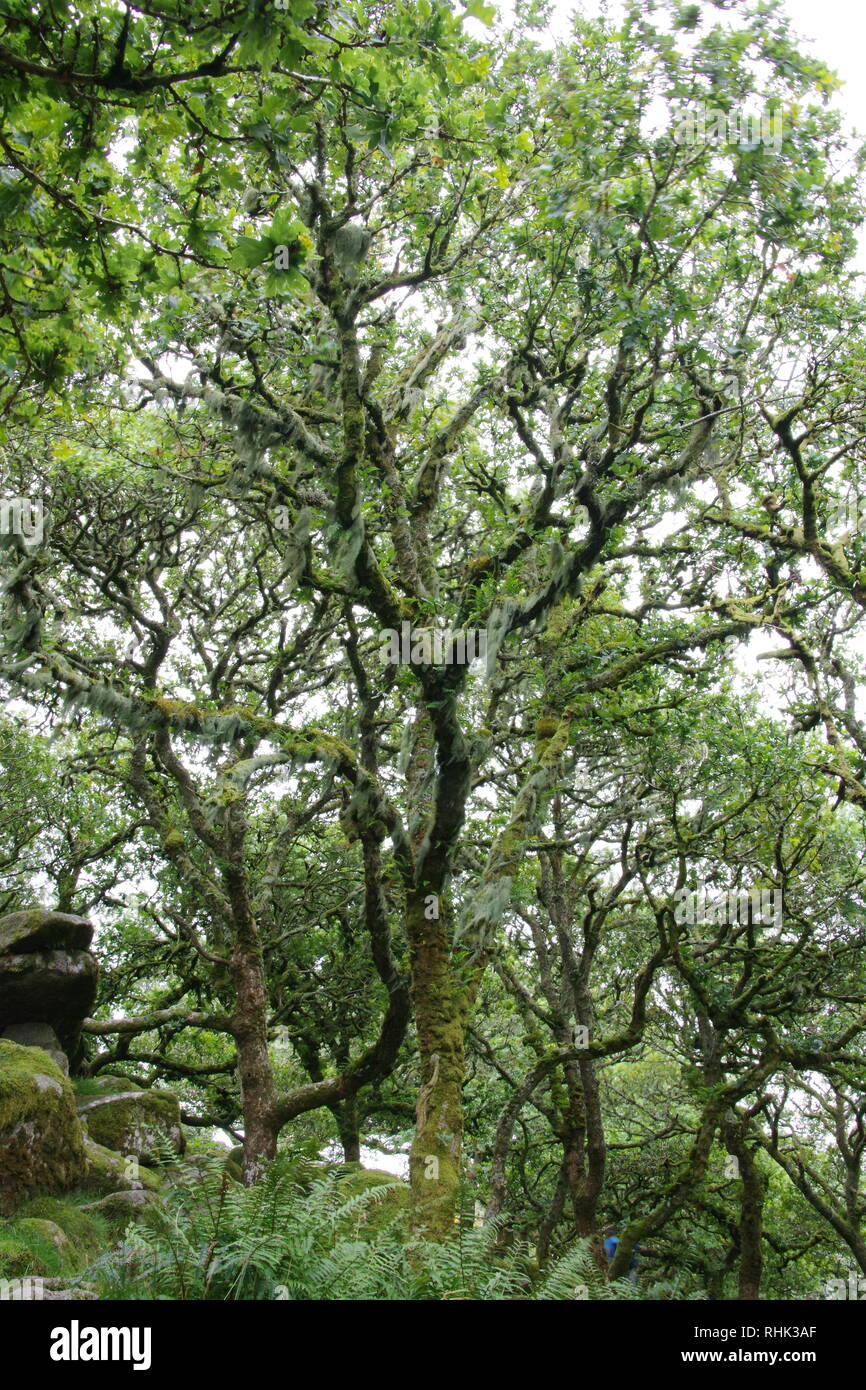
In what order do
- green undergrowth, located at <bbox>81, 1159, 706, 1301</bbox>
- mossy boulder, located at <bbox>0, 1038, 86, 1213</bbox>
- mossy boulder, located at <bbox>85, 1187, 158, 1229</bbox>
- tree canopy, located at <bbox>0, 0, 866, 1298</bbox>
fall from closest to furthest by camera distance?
green undergrowth, located at <bbox>81, 1159, 706, 1301</bbox>
tree canopy, located at <bbox>0, 0, 866, 1298</bbox>
mossy boulder, located at <bbox>0, 1038, 86, 1213</bbox>
mossy boulder, located at <bbox>85, 1187, 158, 1229</bbox>

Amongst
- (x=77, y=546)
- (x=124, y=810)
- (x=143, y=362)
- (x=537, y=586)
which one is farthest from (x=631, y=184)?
(x=124, y=810)

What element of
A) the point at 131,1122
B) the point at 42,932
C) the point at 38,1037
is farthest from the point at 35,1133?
the point at 42,932

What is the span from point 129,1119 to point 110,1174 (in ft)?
7.90

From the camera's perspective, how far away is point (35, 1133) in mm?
10180

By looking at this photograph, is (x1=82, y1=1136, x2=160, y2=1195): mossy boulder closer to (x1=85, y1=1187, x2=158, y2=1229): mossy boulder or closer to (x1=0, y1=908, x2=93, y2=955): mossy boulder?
(x1=85, y1=1187, x2=158, y2=1229): mossy boulder

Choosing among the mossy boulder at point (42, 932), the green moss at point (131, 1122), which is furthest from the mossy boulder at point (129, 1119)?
the mossy boulder at point (42, 932)

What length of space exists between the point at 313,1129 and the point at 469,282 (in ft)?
57.4

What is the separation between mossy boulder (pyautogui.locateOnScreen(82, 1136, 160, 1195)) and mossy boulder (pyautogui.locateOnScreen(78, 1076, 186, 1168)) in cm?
82

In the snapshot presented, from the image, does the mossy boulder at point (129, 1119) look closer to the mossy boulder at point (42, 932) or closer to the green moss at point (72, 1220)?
the mossy boulder at point (42, 932)

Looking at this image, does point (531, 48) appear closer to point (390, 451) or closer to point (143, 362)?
point (390, 451)

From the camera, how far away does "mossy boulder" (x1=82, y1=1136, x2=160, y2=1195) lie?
35.7ft

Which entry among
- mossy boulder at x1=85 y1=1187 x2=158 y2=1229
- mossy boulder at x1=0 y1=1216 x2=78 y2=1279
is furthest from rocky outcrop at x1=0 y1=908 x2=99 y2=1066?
mossy boulder at x1=0 y1=1216 x2=78 y2=1279

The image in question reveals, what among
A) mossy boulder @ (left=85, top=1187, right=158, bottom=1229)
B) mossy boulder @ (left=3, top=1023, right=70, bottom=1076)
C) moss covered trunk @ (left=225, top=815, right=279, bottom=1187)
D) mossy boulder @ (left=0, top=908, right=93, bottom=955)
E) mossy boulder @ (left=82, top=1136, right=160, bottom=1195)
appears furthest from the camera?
mossy boulder @ (left=0, top=908, right=93, bottom=955)

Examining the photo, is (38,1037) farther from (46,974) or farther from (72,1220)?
(72,1220)
